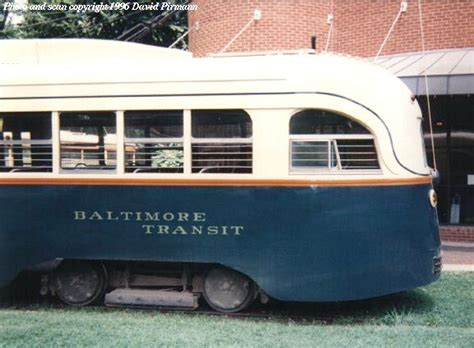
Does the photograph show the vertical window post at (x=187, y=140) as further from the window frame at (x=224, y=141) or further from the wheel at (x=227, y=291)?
the wheel at (x=227, y=291)

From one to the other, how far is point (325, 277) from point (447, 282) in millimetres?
2845

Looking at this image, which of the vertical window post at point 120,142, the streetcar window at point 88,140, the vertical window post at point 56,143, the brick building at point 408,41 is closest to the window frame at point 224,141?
the vertical window post at point 120,142

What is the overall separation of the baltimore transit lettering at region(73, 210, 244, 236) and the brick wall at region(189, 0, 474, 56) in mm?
7082

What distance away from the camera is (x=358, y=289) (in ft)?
21.3

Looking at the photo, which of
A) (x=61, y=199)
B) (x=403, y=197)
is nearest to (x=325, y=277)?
(x=403, y=197)

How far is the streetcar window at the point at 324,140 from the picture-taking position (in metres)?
6.55

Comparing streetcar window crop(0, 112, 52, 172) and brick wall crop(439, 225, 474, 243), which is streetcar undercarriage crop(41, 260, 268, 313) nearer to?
streetcar window crop(0, 112, 52, 172)

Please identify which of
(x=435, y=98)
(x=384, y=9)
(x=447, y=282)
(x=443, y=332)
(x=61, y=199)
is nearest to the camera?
(x=443, y=332)

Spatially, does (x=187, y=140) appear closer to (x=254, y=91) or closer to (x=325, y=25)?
(x=254, y=91)

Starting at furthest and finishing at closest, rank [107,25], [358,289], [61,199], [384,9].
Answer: [107,25] < [384,9] < [61,199] < [358,289]

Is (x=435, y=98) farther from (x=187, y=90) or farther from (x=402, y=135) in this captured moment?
(x=187, y=90)

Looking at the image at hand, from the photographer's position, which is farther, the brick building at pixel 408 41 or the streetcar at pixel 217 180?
the brick building at pixel 408 41

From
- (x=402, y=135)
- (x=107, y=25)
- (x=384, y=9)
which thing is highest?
(x=107, y=25)

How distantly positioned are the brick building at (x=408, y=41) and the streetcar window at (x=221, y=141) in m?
4.63
